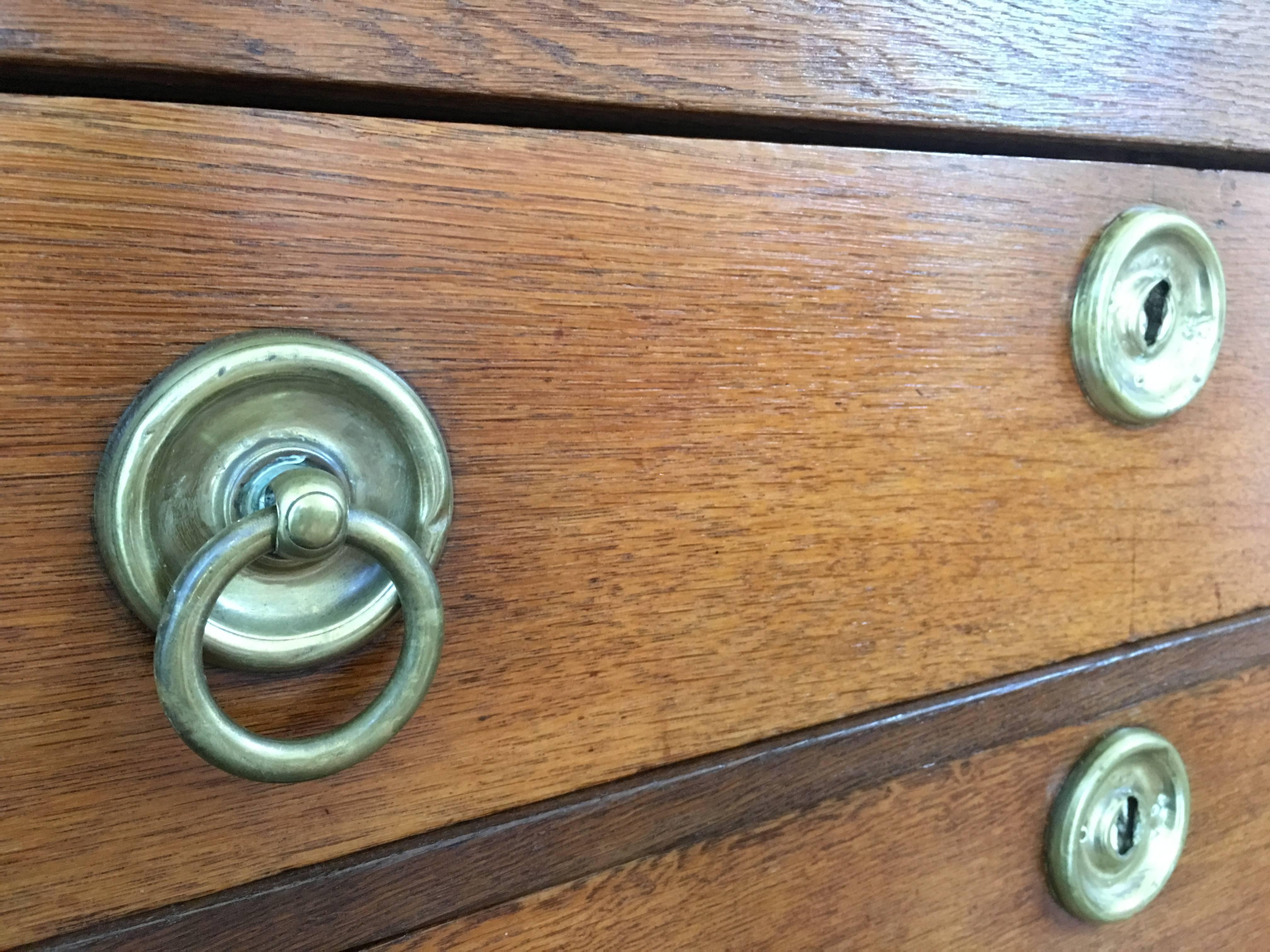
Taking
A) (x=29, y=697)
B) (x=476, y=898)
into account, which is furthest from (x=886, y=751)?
(x=29, y=697)

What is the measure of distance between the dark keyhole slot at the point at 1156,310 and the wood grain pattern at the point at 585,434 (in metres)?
0.04

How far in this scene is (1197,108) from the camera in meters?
0.36

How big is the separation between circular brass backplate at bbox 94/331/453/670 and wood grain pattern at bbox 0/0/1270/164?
70mm

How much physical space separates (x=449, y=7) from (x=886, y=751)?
0.28 metres

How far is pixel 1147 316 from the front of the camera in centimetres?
36

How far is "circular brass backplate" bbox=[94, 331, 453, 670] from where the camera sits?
22 cm

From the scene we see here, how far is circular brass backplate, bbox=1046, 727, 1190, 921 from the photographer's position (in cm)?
38

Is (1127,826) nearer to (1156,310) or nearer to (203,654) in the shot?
(1156,310)

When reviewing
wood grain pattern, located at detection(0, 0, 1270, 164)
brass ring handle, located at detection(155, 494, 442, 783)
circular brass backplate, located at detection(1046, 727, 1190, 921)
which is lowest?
circular brass backplate, located at detection(1046, 727, 1190, 921)

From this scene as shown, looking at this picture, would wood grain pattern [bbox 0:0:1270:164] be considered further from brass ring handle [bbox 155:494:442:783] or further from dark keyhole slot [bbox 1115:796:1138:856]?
dark keyhole slot [bbox 1115:796:1138:856]

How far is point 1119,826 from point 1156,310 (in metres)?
0.22

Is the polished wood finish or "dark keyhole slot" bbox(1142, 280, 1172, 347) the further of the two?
"dark keyhole slot" bbox(1142, 280, 1172, 347)

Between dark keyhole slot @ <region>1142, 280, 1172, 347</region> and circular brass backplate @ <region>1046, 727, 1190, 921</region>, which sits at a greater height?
dark keyhole slot @ <region>1142, 280, 1172, 347</region>

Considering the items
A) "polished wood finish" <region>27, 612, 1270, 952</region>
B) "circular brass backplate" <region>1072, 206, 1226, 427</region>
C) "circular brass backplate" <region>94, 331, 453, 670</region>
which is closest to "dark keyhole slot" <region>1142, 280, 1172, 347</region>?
"circular brass backplate" <region>1072, 206, 1226, 427</region>
